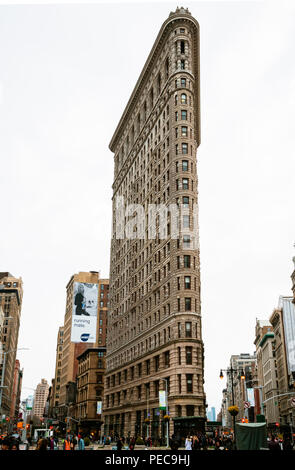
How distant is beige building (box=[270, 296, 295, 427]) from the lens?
11322 centimetres

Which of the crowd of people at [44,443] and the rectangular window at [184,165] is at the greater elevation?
the rectangular window at [184,165]

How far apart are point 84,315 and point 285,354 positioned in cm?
9848

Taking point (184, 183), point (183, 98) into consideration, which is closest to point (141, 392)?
point (184, 183)

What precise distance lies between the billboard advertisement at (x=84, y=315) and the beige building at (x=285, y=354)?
6967 centimetres

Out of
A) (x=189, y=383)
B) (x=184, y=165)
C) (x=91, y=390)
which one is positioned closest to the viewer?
(x=189, y=383)

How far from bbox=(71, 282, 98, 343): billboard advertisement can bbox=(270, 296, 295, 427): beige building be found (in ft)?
229

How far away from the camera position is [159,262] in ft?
256

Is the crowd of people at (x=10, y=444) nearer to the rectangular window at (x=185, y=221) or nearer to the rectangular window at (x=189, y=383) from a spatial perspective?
the rectangular window at (x=189, y=383)

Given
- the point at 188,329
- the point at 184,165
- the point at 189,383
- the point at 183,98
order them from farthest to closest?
the point at 183,98, the point at 184,165, the point at 188,329, the point at 189,383

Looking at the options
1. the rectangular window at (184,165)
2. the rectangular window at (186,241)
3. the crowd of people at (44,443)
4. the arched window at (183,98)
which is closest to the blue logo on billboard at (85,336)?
the crowd of people at (44,443)

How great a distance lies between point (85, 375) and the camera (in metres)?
134

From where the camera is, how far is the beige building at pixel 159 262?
6662 cm

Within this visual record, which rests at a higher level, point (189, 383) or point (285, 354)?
point (285, 354)

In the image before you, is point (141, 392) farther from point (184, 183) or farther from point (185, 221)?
point (184, 183)
